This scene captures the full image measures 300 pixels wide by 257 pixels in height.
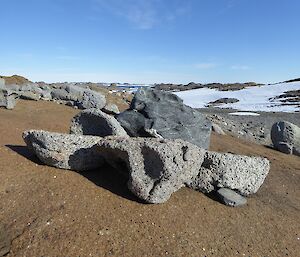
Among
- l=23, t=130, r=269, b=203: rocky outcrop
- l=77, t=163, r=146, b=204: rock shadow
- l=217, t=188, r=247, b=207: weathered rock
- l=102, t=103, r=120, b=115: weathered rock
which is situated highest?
l=23, t=130, r=269, b=203: rocky outcrop

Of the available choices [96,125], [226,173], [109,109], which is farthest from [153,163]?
[109,109]

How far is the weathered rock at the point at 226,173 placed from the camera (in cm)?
654

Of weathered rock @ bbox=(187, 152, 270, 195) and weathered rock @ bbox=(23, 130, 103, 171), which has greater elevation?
weathered rock @ bbox=(23, 130, 103, 171)

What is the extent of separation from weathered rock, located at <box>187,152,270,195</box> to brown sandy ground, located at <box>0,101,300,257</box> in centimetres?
23

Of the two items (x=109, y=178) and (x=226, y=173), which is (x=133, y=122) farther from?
(x=226, y=173)

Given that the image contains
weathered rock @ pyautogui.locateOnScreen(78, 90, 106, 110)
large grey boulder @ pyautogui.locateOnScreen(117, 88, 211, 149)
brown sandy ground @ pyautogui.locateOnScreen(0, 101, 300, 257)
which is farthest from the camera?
weathered rock @ pyautogui.locateOnScreen(78, 90, 106, 110)

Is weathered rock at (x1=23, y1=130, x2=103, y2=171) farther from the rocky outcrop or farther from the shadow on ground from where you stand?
the shadow on ground

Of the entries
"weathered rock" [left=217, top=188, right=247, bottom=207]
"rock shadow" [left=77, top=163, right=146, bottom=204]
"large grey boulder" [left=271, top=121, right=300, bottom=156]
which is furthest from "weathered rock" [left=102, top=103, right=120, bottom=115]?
"weathered rock" [left=217, top=188, right=247, bottom=207]

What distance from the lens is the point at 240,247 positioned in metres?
5.21

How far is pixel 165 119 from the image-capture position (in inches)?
368

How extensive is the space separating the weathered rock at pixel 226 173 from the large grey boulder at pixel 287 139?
27.3ft

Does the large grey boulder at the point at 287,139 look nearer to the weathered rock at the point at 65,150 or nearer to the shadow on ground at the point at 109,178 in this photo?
the shadow on ground at the point at 109,178

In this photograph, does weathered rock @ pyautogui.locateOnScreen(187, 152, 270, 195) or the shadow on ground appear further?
weathered rock @ pyautogui.locateOnScreen(187, 152, 270, 195)

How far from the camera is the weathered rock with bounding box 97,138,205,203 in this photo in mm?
5691
